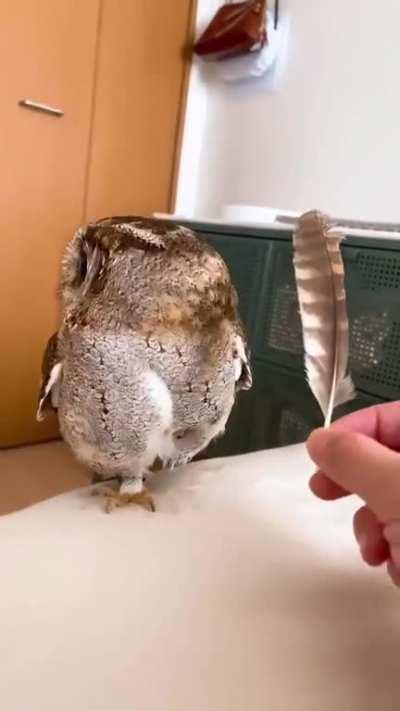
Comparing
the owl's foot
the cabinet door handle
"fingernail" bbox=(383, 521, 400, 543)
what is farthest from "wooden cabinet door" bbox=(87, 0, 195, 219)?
"fingernail" bbox=(383, 521, 400, 543)

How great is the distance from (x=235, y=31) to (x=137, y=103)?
47 centimetres

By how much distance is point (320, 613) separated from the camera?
20.7 inches

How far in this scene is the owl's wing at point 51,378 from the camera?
82 cm

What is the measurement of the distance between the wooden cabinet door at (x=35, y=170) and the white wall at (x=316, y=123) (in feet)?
1.71

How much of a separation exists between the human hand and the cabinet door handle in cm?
198

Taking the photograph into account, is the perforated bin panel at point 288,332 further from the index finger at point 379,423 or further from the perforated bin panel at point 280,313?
the index finger at point 379,423

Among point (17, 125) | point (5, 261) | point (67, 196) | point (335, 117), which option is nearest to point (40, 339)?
point (5, 261)

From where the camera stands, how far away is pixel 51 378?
0.83m

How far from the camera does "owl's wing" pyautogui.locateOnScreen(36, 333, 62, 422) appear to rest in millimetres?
825

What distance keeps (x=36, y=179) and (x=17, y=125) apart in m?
0.19

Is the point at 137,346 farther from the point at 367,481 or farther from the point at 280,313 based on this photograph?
the point at 280,313

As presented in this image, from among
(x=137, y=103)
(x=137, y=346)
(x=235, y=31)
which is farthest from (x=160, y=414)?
(x=137, y=103)

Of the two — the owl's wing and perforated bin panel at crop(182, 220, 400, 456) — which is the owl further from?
perforated bin panel at crop(182, 220, 400, 456)

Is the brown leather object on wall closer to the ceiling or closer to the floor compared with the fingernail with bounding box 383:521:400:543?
closer to the ceiling
